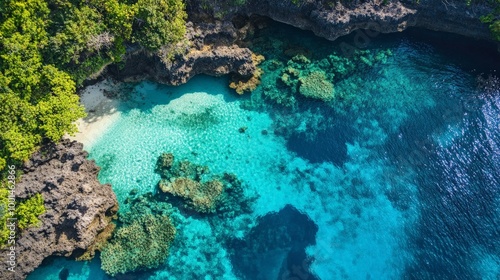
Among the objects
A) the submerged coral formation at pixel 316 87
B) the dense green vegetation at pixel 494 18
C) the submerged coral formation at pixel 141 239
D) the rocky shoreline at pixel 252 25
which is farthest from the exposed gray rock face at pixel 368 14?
the submerged coral formation at pixel 141 239

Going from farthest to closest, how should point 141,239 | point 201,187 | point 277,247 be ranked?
1. point 201,187
2. point 277,247
3. point 141,239

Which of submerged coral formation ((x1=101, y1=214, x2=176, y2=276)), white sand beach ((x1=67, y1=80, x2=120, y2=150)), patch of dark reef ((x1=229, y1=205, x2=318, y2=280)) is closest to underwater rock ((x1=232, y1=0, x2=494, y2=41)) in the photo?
white sand beach ((x1=67, y1=80, x2=120, y2=150))

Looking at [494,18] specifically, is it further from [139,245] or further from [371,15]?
[139,245]

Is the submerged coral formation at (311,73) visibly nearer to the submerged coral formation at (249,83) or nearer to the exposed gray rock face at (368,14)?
the submerged coral formation at (249,83)

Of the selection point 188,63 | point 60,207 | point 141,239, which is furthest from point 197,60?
point 60,207

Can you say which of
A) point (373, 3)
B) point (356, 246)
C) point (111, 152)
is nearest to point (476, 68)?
point (373, 3)
